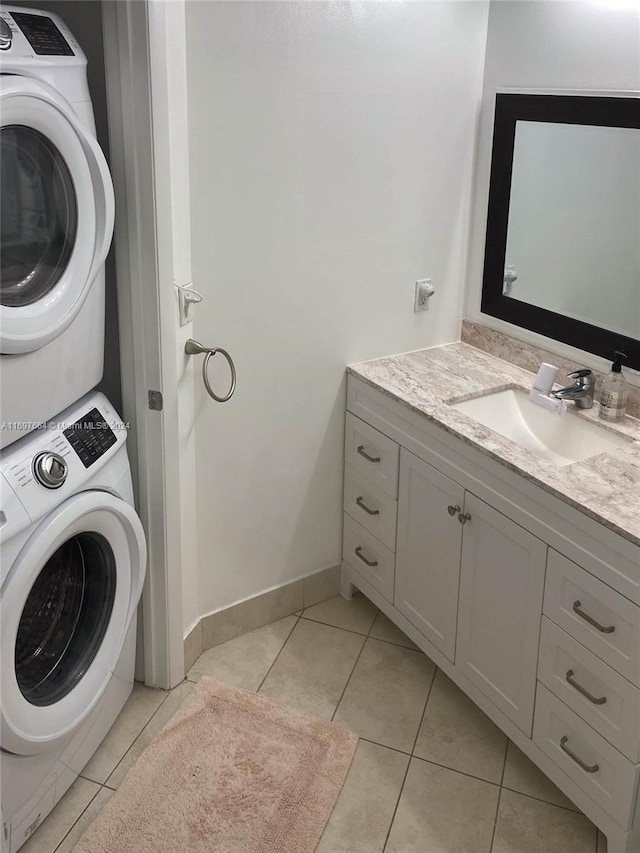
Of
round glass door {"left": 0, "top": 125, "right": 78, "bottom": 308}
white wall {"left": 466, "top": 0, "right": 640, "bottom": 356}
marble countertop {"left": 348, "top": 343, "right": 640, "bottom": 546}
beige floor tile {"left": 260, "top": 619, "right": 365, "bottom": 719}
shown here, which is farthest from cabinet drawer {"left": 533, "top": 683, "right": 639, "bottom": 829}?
round glass door {"left": 0, "top": 125, "right": 78, "bottom": 308}

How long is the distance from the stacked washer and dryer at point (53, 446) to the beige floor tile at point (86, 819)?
0.07 meters

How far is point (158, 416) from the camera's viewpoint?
6.68ft

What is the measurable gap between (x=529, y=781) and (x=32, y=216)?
172 centimetres

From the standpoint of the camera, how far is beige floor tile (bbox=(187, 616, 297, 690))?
236 cm

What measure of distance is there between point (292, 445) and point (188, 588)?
50cm

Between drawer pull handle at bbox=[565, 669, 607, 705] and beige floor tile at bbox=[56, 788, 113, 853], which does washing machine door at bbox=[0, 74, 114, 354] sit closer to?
beige floor tile at bbox=[56, 788, 113, 853]

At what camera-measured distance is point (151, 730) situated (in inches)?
85.4

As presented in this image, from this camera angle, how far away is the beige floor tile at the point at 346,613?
2.60 metres

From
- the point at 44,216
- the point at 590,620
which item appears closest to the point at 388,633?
the point at 590,620

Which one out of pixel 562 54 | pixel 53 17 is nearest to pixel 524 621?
pixel 562 54

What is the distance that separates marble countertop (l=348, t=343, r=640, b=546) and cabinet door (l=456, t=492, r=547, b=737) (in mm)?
151

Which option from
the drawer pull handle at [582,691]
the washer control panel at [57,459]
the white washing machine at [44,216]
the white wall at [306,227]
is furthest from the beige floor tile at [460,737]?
the white washing machine at [44,216]

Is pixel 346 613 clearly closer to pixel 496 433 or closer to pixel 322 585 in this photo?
pixel 322 585

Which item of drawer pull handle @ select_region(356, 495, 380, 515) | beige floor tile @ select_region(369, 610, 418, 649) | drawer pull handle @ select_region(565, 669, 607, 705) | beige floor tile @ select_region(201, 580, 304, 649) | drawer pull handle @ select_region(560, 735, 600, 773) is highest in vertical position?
drawer pull handle @ select_region(356, 495, 380, 515)
